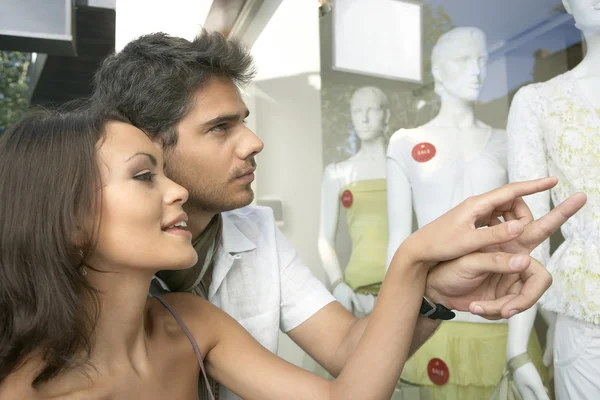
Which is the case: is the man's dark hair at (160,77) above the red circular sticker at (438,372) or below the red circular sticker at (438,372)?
above

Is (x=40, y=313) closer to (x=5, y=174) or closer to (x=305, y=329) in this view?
(x=5, y=174)

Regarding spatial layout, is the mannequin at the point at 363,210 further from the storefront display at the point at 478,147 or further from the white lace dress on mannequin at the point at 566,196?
the white lace dress on mannequin at the point at 566,196

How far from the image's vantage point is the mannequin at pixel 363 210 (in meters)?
2.52

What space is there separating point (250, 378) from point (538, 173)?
1042 mm

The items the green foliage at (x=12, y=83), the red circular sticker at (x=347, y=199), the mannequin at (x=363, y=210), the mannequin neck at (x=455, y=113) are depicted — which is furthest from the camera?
the green foliage at (x=12, y=83)

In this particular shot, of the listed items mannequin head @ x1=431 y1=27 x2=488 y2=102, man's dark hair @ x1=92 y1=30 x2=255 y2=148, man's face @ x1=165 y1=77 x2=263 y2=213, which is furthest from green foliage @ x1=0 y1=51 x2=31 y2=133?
mannequin head @ x1=431 y1=27 x2=488 y2=102

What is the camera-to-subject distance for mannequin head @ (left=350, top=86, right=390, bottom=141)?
8.38 ft

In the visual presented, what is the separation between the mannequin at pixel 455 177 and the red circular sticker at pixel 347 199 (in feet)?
1.19

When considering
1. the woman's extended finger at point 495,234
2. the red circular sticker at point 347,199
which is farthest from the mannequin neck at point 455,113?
the woman's extended finger at point 495,234

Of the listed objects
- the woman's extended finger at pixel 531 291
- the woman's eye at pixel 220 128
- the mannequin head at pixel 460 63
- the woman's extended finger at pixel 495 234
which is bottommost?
the woman's extended finger at pixel 531 291

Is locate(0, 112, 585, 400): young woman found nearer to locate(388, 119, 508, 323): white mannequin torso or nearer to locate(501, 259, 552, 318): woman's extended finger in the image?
locate(501, 259, 552, 318): woman's extended finger

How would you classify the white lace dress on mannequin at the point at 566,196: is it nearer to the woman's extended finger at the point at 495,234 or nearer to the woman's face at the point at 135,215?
the woman's extended finger at the point at 495,234

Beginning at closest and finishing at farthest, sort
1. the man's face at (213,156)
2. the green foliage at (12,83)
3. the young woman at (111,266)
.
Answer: the young woman at (111,266) < the man's face at (213,156) < the green foliage at (12,83)

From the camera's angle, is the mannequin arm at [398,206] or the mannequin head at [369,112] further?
the mannequin head at [369,112]
